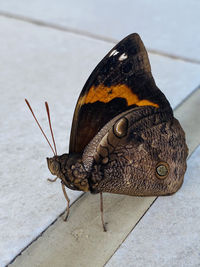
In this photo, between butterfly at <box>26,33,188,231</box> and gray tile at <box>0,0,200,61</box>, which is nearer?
butterfly at <box>26,33,188,231</box>

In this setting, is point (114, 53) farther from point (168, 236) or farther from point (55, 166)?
point (168, 236)

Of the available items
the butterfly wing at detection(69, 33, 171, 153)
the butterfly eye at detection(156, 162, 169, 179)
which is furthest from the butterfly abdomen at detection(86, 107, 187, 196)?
the butterfly wing at detection(69, 33, 171, 153)

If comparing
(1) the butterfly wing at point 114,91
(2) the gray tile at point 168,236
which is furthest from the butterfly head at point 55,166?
(2) the gray tile at point 168,236

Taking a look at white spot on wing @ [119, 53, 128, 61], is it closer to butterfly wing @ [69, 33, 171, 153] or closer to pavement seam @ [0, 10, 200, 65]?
butterfly wing @ [69, 33, 171, 153]

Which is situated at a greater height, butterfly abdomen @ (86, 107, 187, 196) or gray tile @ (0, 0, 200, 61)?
butterfly abdomen @ (86, 107, 187, 196)

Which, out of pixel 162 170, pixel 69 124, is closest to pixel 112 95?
pixel 162 170

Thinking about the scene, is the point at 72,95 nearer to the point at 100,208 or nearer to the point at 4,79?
the point at 4,79
